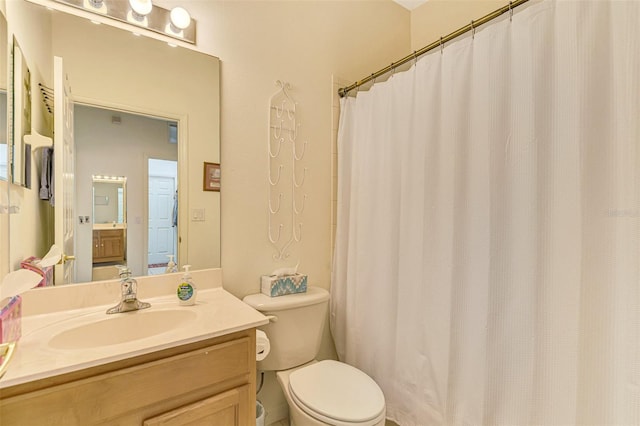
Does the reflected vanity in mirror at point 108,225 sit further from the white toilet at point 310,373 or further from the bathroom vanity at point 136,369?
the white toilet at point 310,373

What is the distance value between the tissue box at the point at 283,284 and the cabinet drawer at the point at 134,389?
18.5 inches

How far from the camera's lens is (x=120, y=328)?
1.09 m

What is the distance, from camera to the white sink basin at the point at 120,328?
3.22 feet

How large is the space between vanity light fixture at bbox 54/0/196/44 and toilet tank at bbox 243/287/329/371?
127cm

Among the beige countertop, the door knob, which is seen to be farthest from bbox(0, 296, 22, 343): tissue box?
the door knob

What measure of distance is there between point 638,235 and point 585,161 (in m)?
0.25

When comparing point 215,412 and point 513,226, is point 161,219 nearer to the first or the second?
point 215,412

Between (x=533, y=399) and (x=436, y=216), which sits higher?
A: (x=436, y=216)

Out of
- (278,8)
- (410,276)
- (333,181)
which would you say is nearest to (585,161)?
(410,276)

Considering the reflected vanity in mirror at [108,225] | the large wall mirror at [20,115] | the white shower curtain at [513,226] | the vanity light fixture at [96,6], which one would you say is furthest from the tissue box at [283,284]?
the vanity light fixture at [96,6]

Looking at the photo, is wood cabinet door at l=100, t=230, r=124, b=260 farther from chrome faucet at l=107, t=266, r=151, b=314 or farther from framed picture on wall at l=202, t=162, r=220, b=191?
framed picture on wall at l=202, t=162, r=220, b=191

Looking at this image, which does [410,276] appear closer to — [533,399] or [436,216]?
[436,216]

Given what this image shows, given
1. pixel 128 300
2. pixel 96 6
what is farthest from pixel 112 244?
pixel 96 6

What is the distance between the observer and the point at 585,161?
94 centimetres
